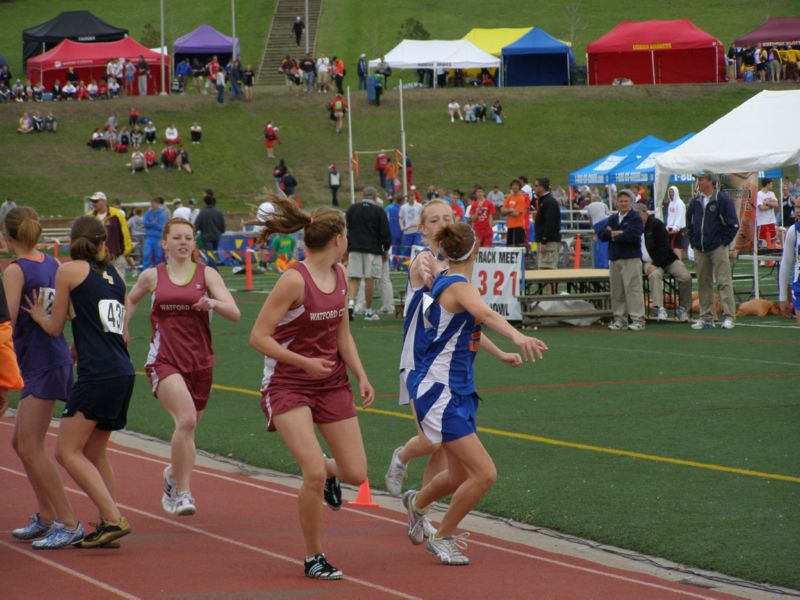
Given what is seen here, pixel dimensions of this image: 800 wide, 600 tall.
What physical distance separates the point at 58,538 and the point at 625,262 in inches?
487

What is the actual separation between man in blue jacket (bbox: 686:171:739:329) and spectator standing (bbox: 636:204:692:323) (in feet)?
2.18

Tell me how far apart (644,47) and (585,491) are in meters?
56.9

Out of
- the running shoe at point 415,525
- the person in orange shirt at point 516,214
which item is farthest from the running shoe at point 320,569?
the person in orange shirt at point 516,214

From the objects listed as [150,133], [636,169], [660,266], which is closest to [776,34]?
[150,133]

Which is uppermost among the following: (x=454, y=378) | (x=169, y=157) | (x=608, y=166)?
(x=169, y=157)

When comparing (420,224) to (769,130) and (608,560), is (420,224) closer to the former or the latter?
(608,560)

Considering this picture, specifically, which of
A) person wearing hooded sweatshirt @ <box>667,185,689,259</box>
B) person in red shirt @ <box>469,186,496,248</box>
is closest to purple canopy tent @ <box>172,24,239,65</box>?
person in red shirt @ <box>469,186,496,248</box>

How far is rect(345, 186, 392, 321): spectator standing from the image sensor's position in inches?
805

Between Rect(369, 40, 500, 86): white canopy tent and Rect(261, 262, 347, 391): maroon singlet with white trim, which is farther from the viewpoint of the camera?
Rect(369, 40, 500, 86): white canopy tent

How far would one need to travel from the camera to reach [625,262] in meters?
18.5

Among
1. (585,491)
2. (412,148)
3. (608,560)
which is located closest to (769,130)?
(585,491)

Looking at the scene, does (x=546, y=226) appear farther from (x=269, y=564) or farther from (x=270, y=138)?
(x=270, y=138)

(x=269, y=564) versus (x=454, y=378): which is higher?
(x=454, y=378)

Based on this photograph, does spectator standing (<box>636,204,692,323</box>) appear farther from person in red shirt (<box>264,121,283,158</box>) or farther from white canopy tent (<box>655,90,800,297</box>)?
person in red shirt (<box>264,121,283,158</box>)
